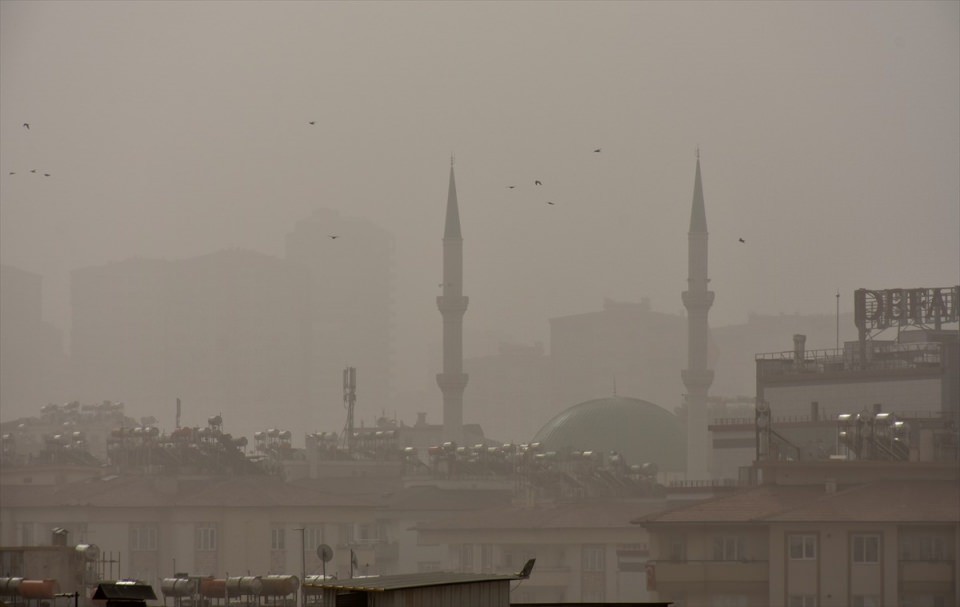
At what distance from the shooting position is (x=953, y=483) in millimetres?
63625

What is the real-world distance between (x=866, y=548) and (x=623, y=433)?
65973 millimetres

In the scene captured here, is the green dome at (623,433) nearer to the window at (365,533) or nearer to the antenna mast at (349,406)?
the antenna mast at (349,406)

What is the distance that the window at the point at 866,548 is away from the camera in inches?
2354

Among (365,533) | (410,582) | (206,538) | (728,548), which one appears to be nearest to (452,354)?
(365,533)

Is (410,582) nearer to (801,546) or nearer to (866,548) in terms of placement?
(866,548)

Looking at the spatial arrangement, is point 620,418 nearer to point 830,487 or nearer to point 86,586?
point 830,487

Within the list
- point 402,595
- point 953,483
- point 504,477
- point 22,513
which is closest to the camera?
point 402,595

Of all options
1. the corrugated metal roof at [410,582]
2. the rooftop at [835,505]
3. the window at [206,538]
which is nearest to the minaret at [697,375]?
the window at [206,538]

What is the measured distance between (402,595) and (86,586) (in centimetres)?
2632

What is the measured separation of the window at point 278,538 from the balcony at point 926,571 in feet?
118

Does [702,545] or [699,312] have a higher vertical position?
[699,312]

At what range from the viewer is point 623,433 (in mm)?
125875

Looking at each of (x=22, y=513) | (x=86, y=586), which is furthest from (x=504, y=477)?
(x=86, y=586)

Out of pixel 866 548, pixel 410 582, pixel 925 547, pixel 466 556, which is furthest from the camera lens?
pixel 466 556
